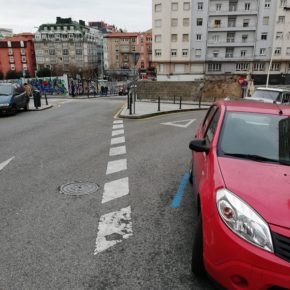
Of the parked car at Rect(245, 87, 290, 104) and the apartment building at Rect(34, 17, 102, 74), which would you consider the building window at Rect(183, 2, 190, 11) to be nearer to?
the parked car at Rect(245, 87, 290, 104)

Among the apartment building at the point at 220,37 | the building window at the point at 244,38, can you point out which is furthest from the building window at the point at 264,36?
the building window at the point at 244,38

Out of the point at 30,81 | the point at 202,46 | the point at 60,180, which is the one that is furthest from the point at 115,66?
the point at 60,180

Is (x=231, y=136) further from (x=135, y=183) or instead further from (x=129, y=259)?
(x=135, y=183)

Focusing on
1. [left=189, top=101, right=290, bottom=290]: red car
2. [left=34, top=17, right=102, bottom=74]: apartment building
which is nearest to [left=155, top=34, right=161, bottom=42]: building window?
[left=34, top=17, right=102, bottom=74]: apartment building

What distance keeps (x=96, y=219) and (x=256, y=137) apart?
2.52 metres

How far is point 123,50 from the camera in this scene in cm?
10912

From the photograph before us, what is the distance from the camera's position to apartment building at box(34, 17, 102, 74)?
324 ft

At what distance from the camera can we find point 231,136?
367 cm

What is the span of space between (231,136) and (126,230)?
1.89m

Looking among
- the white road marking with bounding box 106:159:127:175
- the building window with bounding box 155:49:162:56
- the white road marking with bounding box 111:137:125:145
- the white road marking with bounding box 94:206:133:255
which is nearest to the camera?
the white road marking with bounding box 94:206:133:255

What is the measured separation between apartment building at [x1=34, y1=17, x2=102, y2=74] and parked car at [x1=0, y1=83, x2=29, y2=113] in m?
84.1

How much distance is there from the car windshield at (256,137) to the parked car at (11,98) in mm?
14037

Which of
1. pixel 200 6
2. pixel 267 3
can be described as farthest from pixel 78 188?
pixel 267 3

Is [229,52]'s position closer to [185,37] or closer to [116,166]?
[185,37]
